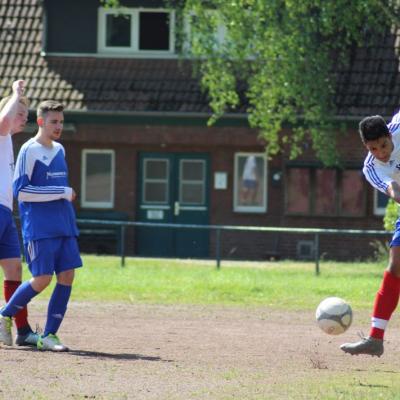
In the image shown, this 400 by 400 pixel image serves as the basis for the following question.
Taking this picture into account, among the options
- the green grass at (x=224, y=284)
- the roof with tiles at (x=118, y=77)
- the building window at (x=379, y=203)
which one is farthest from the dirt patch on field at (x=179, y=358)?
the building window at (x=379, y=203)

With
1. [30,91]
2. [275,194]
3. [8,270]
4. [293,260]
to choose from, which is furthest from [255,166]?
[8,270]

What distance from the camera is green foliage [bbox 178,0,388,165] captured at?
26.9 meters

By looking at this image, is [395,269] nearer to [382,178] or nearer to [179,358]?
[382,178]

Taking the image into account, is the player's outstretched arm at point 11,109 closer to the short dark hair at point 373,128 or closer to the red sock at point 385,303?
the short dark hair at point 373,128

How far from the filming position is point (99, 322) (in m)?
15.1

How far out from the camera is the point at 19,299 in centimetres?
1213

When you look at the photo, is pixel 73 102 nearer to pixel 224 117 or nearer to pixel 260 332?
pixel 224 117

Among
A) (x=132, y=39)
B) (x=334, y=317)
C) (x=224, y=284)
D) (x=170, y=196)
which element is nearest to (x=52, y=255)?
(x=334, y=317)

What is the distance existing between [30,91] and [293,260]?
7.07 metres

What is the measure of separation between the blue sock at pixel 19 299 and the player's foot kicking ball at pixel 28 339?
33 cm

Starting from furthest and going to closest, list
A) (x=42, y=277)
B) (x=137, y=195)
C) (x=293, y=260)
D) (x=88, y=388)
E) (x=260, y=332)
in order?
(x=137, y=195)
(x=293, y=260)
(x=260, y=332)
(x=42, y=277)
(x=88, y=388)

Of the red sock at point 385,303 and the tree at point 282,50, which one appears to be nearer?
the red sock at point 385,303

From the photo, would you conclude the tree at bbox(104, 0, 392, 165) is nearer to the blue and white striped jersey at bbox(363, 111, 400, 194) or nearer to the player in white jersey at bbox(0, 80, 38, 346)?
the player in white jersey at bbox(0, 80, 38, 346)

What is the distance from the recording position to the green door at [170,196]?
33562 millimetres
